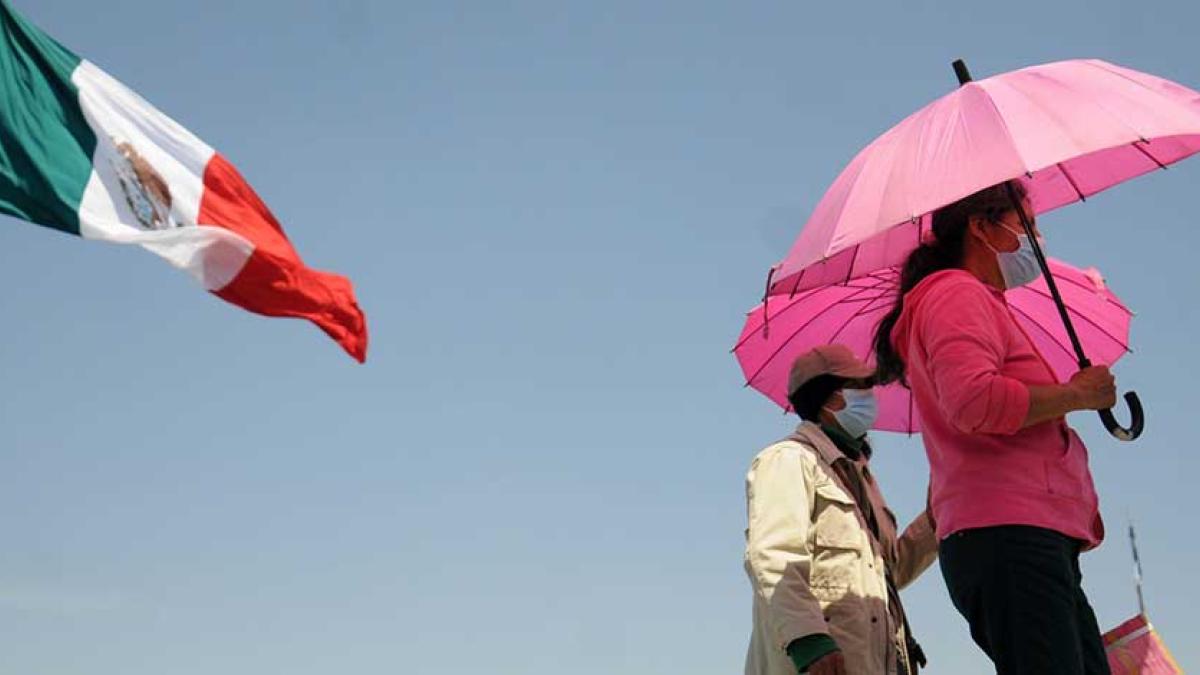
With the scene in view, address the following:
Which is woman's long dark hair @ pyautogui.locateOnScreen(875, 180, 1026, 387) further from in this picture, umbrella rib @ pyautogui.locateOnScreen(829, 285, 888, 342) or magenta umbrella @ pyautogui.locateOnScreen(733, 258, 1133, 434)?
umbrella rib @ pyautogui.locateOnScreen(829, 285, 888, 342)

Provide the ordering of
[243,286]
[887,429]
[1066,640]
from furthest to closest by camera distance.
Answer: [887,429], [243,286], [1066,640]

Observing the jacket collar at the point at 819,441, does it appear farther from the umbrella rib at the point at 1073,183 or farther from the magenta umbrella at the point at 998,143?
the umbrella rib at the point at 1073,183

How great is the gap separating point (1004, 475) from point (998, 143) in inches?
47.0

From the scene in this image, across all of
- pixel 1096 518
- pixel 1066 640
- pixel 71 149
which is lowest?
pixel 1066 640

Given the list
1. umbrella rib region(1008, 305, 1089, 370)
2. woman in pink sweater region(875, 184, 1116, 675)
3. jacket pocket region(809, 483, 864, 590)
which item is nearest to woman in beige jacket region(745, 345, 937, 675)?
jacket pocket region(809, 483, 864, 590)

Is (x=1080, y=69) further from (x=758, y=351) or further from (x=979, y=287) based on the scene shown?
(x=758, y=351)

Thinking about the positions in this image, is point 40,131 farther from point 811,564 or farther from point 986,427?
point 986,427

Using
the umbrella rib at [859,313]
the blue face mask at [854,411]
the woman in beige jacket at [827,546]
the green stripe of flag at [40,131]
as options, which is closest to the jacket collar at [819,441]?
the woman in beige jacket at [827,546]

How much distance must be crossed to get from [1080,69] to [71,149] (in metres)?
3.88

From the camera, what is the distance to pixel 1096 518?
499 centimetres

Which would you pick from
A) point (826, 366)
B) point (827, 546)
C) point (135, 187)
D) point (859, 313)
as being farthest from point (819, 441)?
point (135, 187)

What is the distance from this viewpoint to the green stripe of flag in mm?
5789

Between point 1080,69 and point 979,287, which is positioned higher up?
point 1080,69

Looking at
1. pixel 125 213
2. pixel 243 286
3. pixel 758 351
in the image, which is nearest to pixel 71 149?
pixel 125 213
